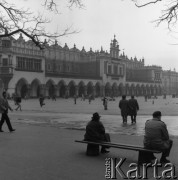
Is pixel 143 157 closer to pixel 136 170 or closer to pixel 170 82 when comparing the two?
pixel 136 170

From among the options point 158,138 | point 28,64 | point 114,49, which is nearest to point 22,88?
point 28,64

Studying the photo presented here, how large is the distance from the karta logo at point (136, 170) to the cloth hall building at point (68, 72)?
4165 centimetres

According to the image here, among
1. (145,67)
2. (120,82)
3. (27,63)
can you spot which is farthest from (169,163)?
(145,67)

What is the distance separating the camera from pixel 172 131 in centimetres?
1471

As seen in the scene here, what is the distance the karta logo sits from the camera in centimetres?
696

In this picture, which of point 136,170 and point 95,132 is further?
point 95,132

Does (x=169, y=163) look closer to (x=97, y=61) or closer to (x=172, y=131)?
(x=172, y=131)

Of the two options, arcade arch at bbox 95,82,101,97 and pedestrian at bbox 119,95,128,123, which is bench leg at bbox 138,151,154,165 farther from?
arcade arch at bbox 95,82,101,97

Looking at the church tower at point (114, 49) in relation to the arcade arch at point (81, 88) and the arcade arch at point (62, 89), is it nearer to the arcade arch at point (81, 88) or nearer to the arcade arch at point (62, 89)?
the arcade arch at point (81, 88)

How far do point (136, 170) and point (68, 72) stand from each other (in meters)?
80.7

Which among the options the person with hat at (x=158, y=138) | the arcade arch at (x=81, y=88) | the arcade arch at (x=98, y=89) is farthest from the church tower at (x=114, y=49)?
the person with hat at (x=158, y=138)

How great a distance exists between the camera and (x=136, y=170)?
7.51m

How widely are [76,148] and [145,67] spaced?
111737 millimetres

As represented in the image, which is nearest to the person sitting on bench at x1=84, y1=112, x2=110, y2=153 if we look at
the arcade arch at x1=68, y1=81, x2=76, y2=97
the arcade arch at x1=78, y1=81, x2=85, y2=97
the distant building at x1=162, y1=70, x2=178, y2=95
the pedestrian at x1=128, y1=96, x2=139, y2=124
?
the pedestrian at x1=128, y1=96, x2=139, y2=124
